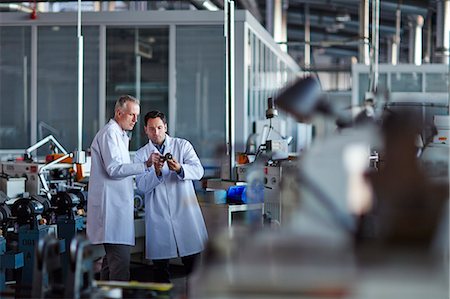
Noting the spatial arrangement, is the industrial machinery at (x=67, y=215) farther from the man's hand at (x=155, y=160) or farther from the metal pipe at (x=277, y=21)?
the metal pipe at (x=277, y=21)

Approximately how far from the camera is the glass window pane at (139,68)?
845 centimetres

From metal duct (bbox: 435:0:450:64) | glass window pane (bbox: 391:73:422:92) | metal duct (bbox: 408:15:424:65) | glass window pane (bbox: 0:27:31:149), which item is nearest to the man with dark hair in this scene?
A: glass window pane (bbox: 0:27:31:149)

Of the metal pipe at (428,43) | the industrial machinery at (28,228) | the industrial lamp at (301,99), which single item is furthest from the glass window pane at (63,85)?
the metal pipe at (428,43)

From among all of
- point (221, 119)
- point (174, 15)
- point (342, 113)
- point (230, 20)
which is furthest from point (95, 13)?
point (342, 113)

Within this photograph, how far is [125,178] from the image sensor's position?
4.30m

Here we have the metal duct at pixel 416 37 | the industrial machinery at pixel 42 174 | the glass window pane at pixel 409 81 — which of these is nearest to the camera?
the industrial machinery at pixel 42 174

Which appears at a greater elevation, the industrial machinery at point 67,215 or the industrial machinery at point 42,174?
the industrial machinery at point 42,174

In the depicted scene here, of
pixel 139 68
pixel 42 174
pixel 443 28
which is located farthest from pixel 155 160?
pixel 443 28

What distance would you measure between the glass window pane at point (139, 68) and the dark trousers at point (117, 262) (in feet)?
13.8

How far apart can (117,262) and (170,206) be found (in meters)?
0.56

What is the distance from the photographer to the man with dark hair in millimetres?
4605

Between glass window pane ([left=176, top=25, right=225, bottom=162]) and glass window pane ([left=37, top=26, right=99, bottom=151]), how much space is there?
0.96 m

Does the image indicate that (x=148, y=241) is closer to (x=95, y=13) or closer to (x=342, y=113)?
(x=342, y=113)

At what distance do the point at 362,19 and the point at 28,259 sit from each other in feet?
29.1
